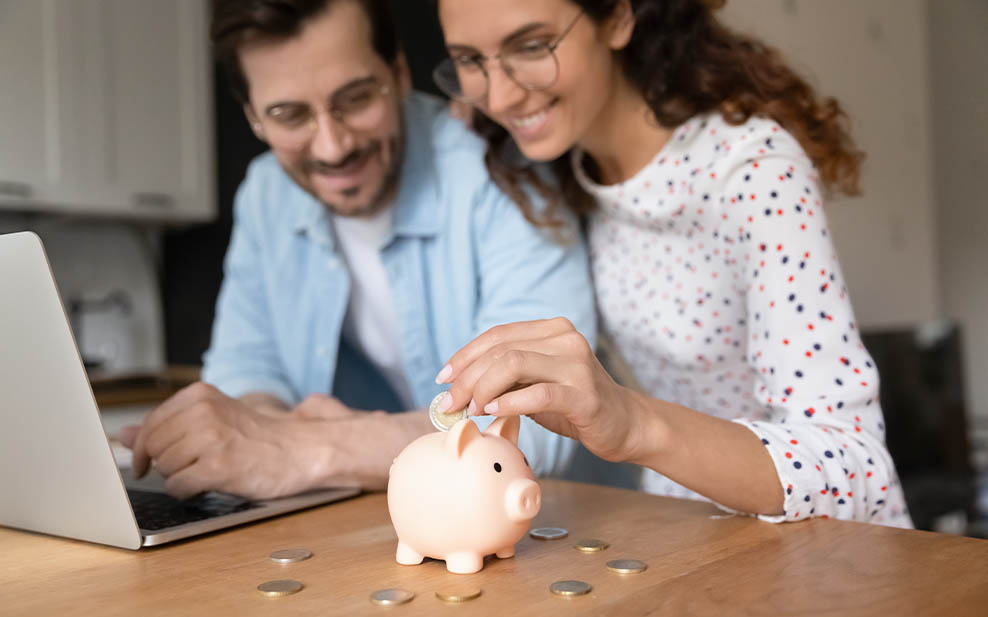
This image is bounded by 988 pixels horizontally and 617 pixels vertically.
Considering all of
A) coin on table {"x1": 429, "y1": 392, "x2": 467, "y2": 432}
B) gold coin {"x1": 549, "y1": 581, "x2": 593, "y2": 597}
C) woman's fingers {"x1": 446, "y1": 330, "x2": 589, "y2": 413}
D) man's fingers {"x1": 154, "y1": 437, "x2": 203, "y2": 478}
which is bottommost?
gold coin {"x1": 549, "y1": 581, "x2": 593, "y2": 597}

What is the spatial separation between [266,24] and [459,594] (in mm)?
1016

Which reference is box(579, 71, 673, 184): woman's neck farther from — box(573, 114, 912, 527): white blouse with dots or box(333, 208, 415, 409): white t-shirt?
box(333, 208, 415, 409): white t-shirt

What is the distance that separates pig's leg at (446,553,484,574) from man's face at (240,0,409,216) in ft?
2.83

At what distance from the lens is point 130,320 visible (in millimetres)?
3395

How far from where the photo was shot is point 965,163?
491 centimetres

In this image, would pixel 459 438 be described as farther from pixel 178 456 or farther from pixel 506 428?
pixel 178 456

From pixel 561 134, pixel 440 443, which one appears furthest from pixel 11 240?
pixel 561 134

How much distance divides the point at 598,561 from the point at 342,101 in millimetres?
927

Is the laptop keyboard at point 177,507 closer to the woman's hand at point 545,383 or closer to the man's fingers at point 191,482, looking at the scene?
the man's fingers at point 191,482

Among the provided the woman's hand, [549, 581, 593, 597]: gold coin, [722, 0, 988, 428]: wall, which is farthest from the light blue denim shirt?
[722, 0, 988, 428]: wall

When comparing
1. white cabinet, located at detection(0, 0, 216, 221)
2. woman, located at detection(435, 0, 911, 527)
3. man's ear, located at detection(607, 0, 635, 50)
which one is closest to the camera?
woman, located at detection(435, 0, 911, 527)

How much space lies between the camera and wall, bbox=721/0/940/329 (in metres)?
3.36

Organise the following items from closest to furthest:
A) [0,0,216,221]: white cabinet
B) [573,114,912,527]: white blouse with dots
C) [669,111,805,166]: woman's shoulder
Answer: [573,114,912,527]: white blouse with dots → [669,111,805,166]: woman's shoulder → [0,0,216,221]: white cabinet

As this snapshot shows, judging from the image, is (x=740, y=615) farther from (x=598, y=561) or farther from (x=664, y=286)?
(x=664, y=286)
